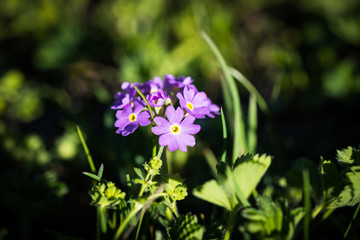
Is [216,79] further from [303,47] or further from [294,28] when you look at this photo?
[294,28]

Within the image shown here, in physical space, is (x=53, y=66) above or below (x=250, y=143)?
above

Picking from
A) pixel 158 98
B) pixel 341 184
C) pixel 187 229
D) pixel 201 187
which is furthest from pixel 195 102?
pixel 341 184

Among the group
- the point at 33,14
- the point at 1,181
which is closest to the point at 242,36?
the point at 33,14

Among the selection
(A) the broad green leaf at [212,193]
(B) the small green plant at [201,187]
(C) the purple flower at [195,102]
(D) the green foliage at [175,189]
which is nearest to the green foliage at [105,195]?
(B) the small green plant at [201,187]

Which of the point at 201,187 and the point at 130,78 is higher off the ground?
the point at 130,78

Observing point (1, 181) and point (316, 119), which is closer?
point (1, 181)

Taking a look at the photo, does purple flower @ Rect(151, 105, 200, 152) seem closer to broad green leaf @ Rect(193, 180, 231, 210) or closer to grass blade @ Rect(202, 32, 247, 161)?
broad green leaf @ Rect(193, 180, 231, 210)

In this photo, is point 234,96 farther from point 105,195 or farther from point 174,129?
point 105,195
